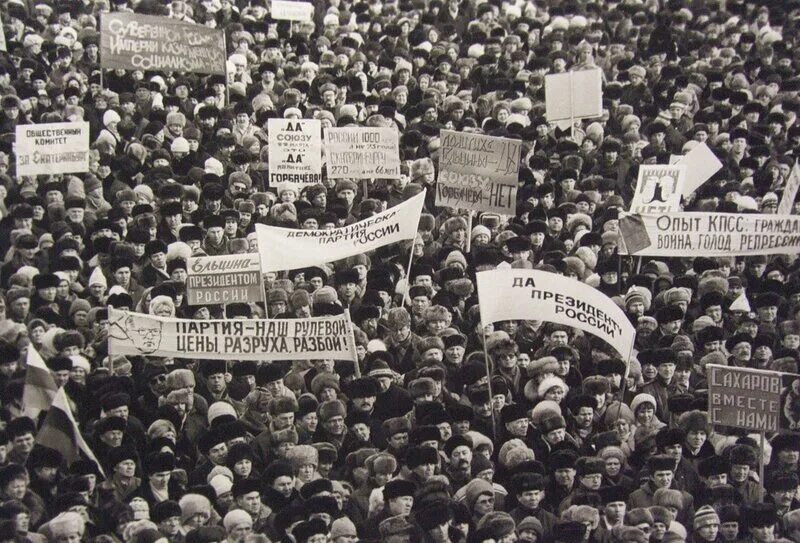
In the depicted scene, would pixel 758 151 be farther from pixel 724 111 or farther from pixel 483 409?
pixel 483 409

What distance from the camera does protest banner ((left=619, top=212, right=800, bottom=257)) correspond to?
43.2ft

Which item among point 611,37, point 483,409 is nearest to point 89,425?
point 483,409

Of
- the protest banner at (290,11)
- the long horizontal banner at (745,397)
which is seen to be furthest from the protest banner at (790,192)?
the protest banner at (290,11)

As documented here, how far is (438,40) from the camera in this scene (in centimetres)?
1838

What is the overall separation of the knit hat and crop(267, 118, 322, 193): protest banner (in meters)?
6.05

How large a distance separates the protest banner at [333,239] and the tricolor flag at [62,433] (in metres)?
2.77

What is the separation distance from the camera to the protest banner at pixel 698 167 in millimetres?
14750

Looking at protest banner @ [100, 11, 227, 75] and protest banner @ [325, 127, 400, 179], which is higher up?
protest banner @ [100, 11, 227, 75]

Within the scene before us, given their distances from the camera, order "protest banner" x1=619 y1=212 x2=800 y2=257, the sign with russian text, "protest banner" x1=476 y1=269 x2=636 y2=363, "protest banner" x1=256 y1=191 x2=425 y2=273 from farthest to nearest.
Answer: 1. "protest banner" x1=619 y1=212 x2=800 y2=257
2. "protest banner" x1=256 y1=191 x2=425 y2=273
3. "protest banner" x1=476 y1=269 x2=636 y2=363
4. the sign with russian text

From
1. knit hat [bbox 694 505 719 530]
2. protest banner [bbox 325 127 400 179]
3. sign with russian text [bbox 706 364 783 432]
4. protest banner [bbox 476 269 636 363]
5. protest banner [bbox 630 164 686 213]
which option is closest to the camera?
knit hat [bbox 694 505 719 530]

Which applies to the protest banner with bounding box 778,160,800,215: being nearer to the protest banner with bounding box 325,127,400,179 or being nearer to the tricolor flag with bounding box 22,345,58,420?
the protest banner with bounding box 325,127,400,179

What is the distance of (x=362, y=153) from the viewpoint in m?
14.5

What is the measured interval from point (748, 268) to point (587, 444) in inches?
148

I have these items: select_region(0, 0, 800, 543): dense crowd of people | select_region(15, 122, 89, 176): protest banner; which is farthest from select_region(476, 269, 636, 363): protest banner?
select_region(15, 122, 89, 176): protest banner
